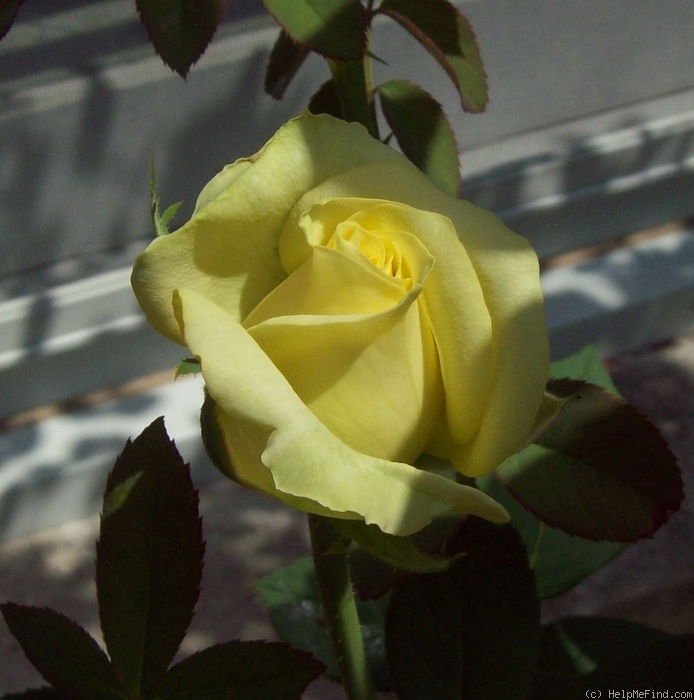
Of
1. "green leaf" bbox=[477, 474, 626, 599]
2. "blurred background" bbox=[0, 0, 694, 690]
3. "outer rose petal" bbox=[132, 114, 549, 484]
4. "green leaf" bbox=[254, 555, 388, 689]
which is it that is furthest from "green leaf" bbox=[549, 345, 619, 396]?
"blurred background" bbox=[0, 0, 694, 690]

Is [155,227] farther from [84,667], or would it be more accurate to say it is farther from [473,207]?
[84,667]

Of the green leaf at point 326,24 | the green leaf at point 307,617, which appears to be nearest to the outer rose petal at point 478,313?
the green leaf at point 326,24

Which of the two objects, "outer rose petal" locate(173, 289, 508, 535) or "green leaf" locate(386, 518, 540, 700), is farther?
"green leaf" locate(386, 518, 540, 700)

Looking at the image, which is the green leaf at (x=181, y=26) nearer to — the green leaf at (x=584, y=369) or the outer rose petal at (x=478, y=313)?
the outer rose petal at (x=478, y=313)

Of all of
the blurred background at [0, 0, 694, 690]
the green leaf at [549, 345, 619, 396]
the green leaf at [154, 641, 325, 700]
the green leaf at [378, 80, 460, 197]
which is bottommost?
the blurred background at [0, 0, 694, 690]

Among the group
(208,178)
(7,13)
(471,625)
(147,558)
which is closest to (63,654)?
(147,558)

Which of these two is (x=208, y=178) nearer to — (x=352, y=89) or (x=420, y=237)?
(x=352, y=89)

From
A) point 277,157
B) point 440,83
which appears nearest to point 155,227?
point 277,157

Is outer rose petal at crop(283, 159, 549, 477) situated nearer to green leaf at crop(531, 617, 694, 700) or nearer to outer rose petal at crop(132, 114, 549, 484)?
outer rose petal at crop(132, 114, 549, 484)
